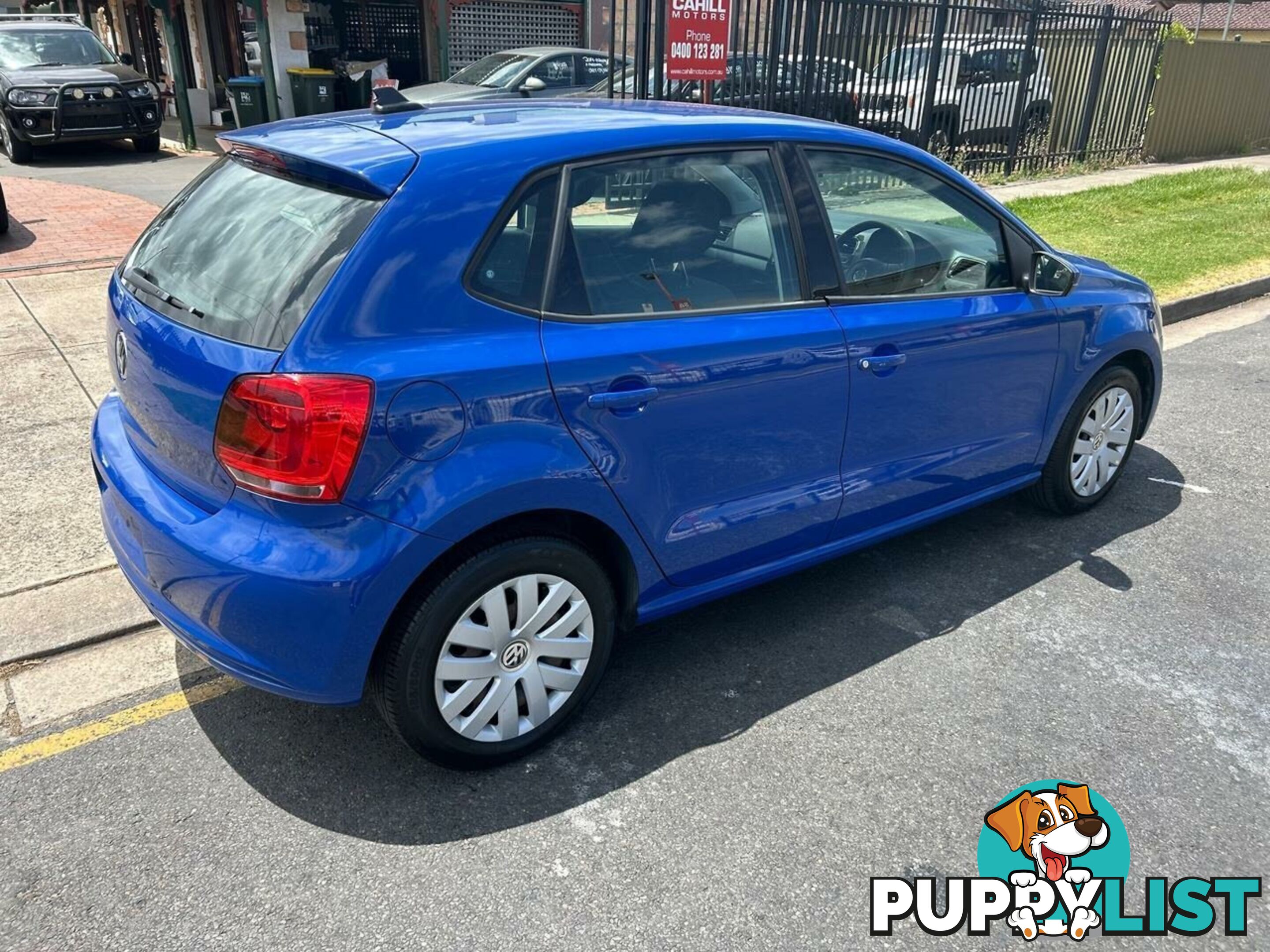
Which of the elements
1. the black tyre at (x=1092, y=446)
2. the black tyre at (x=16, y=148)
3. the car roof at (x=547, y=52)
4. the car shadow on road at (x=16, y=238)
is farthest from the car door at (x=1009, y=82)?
the black tyre at (x=16, y=148)

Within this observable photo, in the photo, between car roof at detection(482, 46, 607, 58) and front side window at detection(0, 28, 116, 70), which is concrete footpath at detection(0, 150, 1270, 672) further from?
car roof at detection(482, 46, 607, 58)

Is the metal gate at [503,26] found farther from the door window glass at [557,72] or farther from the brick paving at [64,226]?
the brick paving at [64,226]

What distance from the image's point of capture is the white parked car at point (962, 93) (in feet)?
39.3

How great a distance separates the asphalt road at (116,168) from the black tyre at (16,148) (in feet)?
0.29

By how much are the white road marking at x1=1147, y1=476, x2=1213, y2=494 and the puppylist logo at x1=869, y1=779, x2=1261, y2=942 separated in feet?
8.84

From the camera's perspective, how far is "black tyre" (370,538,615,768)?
2637 millimetres

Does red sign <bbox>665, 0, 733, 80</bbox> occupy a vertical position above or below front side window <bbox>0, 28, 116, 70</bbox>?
above

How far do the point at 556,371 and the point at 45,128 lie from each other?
13.8 m

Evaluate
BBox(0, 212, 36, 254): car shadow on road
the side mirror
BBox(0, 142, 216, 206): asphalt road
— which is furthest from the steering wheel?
BBox(0, 142, 216, 206): asphalt road

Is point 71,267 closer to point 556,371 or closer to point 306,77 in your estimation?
→ point 556,371

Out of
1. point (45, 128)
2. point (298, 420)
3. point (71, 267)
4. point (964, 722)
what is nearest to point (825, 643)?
point (964, 722)

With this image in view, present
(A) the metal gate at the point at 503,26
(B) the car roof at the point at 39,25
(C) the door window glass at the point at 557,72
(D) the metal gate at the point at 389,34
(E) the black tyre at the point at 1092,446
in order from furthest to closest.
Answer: (D) the metal gate at the point at 389,34 → (A) the metal gate at the point at 503,26 → (B) the car roof at the point at 39,25 → (C) the door window glass at the point at 557,72 → (E) the black tyre at the point at 1092,446

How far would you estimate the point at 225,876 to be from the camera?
2531 mm

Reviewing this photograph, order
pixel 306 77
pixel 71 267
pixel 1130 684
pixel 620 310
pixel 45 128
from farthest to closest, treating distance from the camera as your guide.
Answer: pixel 306 77, pixel 45 128, pixel 71 267, pixel 1130 684, pixel 620 310
